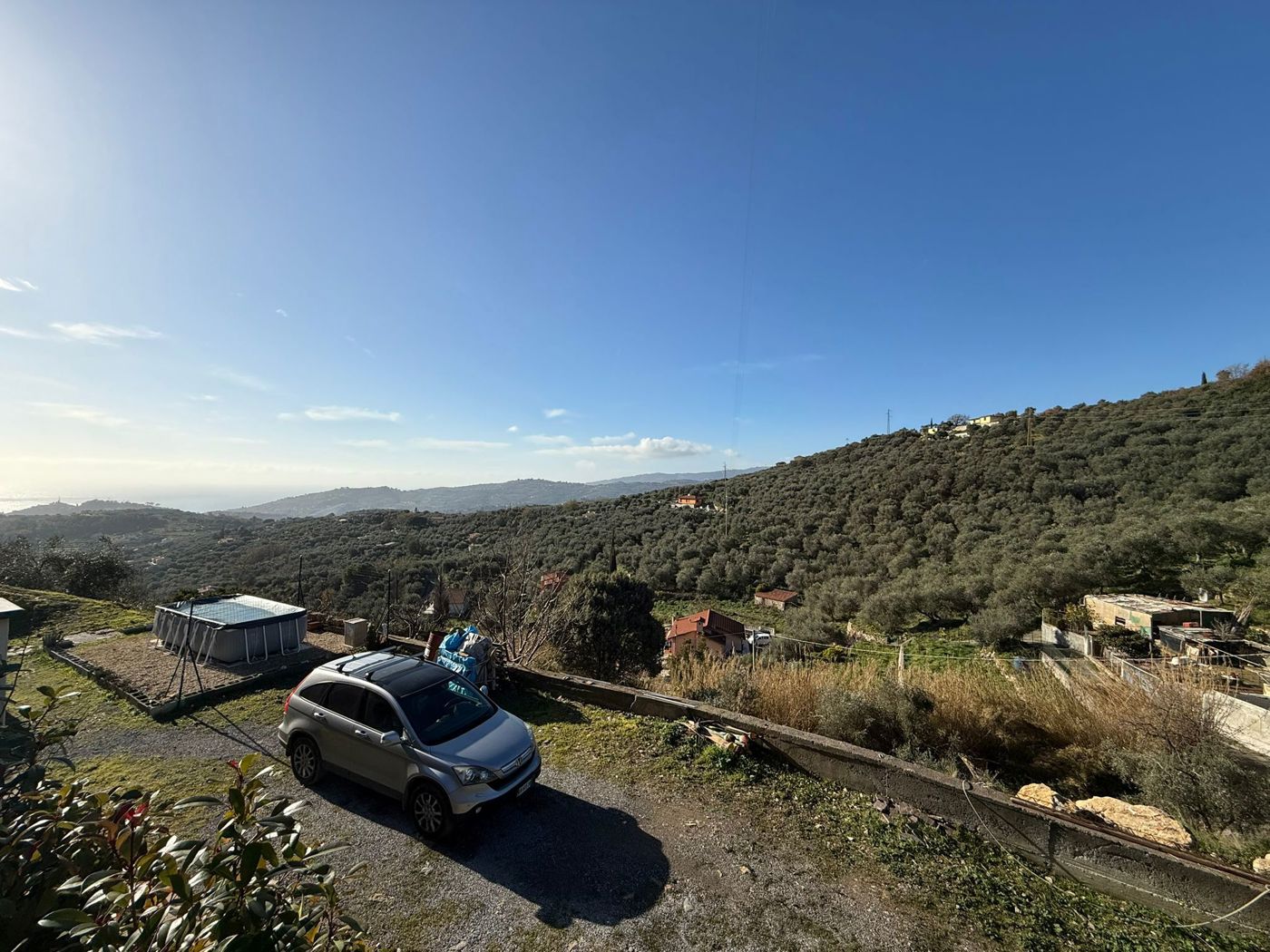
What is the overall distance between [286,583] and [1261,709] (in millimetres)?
47813

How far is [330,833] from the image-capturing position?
4895 millimetres

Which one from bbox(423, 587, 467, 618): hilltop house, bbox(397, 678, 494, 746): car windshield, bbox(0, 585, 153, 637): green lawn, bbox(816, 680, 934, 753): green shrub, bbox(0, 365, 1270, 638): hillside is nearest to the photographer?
bbox(397, 678, 494, 746): car windshield

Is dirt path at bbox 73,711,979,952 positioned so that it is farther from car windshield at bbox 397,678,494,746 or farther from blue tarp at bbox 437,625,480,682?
blue tarp at bbox 437,625,480,682

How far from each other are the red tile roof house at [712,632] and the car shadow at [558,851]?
17.8 metres

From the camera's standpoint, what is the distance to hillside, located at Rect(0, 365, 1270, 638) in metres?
19.3

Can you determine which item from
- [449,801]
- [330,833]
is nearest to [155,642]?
[330,833]

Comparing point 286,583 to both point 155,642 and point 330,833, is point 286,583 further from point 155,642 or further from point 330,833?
point 330,833

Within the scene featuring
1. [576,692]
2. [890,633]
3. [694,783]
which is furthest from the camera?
[890,633]

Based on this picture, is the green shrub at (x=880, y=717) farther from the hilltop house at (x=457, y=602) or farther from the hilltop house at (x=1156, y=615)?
the hilltop house at (x=457, y=602)

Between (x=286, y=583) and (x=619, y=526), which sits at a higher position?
(x=619, y=526)

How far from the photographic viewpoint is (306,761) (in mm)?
5770

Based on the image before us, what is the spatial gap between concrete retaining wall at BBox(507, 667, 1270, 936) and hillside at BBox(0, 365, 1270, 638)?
32.9ft

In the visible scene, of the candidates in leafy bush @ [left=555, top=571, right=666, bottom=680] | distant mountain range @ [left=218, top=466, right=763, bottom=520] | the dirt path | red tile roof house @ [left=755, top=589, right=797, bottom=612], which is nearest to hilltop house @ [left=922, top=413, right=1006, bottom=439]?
red tile roof house @ [left=755, top=589, right=797, bottom=612]

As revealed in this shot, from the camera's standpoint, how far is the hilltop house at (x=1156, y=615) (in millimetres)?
13648
